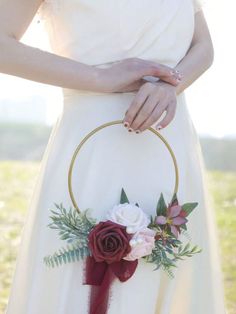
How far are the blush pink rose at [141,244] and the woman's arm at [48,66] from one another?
37 cm

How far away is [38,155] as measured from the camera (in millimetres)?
11062

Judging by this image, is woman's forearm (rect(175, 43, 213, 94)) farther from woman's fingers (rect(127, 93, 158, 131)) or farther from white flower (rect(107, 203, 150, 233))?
white flower (rect(107, 203, 150, 233))

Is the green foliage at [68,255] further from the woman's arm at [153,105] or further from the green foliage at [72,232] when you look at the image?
the woman's arm at [153,105]

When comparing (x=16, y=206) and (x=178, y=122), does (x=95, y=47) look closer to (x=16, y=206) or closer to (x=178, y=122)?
(x=178, y=122)

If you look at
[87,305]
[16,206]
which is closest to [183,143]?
[87,305]

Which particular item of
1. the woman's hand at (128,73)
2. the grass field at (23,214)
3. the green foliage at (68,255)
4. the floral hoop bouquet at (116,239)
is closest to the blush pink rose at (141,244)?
the floral hoop bouquet at (116,239)

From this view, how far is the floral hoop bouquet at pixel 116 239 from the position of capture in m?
1.72

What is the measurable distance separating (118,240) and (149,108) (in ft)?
1.07

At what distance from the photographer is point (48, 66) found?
1.78 m

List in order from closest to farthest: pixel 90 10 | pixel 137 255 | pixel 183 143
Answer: pixel 137 255 → pixel 90 10 → pixel 183 143

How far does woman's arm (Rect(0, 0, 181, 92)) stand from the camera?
1.77 metres

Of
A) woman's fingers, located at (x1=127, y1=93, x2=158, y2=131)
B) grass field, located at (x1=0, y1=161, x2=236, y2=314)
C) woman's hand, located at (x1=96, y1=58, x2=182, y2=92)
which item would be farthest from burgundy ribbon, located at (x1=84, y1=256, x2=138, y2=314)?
grass field, located at (x1=0, y1=161, x2=236, y2=314)

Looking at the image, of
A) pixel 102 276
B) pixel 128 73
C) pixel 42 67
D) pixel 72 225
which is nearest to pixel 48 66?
pixel 42 67

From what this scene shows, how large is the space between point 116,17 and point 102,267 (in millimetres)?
633
